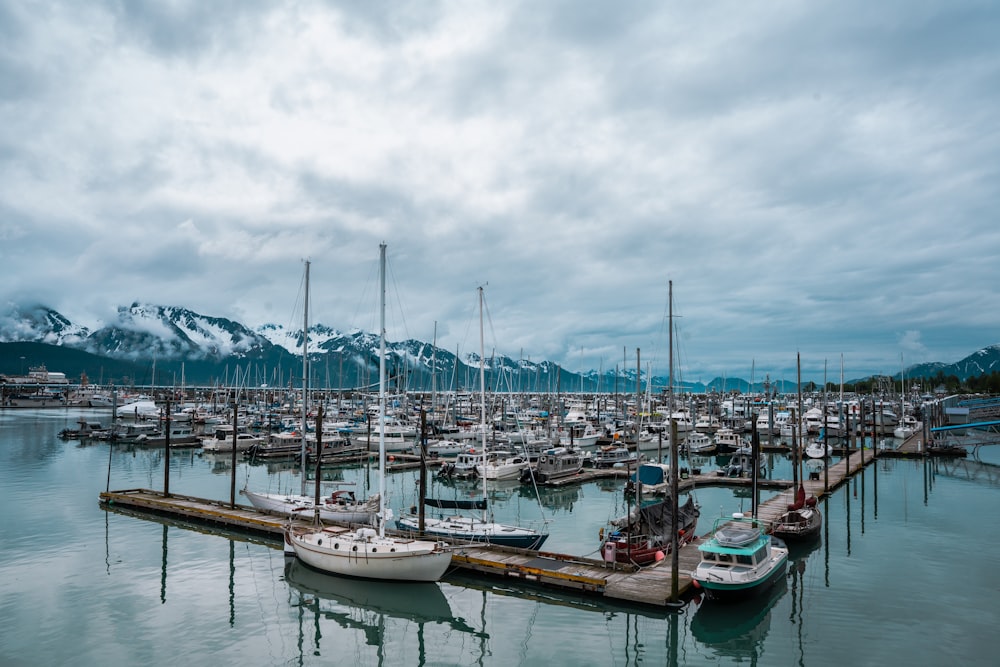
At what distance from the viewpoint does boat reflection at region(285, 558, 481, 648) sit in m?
27.9

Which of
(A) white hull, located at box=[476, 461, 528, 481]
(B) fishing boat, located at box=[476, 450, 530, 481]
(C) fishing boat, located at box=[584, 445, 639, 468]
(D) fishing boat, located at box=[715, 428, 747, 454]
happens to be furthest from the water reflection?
(D) fishing boat, located at box=[715, 428, 747, 454]

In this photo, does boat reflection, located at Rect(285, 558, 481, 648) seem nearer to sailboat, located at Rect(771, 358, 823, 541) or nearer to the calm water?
the calm water

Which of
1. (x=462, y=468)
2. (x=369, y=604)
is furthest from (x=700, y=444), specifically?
(x=369, y=604)

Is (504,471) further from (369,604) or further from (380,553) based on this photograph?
(369,604)

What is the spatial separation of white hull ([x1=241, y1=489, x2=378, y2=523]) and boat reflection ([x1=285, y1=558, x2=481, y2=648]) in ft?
26.6

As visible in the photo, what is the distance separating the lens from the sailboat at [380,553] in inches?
1205

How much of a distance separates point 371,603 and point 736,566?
16472 millimetres

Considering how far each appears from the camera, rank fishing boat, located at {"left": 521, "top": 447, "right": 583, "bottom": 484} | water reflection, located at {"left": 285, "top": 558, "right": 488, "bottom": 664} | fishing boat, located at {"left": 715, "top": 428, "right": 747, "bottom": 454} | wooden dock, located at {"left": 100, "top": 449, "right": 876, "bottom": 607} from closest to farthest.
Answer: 1. water reflection, located at {"left": 285, "top": 558, "right": 488, "bottom": 664}
2. wooden dock, located at {"left": 100, "top": 449, "right": 876, "bottom": 607}
3. fishing boat, located at {"left": 521, "top": 447, "right": 583, "bottom": 484}
4. fishing boat, located at {"left": 715, "top": 428, "right": 747, "bottom": 454}

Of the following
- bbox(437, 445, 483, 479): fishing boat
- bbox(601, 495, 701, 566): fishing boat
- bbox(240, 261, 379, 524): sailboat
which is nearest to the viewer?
bbox(601, 495, 701, 566): fishing boat

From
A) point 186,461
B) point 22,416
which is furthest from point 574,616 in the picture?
point 22,416

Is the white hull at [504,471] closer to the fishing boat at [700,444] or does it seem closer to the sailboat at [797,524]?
the sailboat at [797,524]

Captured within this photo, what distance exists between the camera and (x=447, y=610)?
1153 inches

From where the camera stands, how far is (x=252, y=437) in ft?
313

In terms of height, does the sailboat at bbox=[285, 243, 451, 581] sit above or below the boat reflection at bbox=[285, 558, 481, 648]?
above
